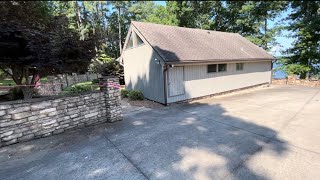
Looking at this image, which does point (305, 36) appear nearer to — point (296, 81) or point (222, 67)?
point (296, 81)

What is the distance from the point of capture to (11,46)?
529cm

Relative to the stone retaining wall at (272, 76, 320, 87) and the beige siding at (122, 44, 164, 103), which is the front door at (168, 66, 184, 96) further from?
the stone retaining wall at (272, 76, 320, 87)

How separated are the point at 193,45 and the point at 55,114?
8.56 meters

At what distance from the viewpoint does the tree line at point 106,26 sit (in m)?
5.45

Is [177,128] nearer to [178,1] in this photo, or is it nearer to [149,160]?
[149,160]

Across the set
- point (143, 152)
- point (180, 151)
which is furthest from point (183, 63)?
point (143, 152)

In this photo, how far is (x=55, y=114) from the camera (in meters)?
5.66

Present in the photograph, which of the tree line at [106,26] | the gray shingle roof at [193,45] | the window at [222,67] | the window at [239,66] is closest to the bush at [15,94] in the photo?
the tree line at [106,26]

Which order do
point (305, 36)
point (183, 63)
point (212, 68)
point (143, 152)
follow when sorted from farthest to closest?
point (305, 36) < point (212, 68) < point (183, 63) < point (143, 152)

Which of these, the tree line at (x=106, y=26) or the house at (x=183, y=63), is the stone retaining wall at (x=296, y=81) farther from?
the house at (x=183, y=63)

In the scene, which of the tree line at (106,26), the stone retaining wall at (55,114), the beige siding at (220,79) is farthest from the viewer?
the beige siding at (220,79)

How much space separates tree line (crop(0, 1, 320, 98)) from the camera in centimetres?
545

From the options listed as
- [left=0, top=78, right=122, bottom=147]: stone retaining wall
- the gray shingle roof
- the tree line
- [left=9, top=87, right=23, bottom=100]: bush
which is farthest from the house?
[left=9, top=87, right=23, bottom=100]: bush

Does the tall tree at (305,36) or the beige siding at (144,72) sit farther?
the tall tree at (305,36)
